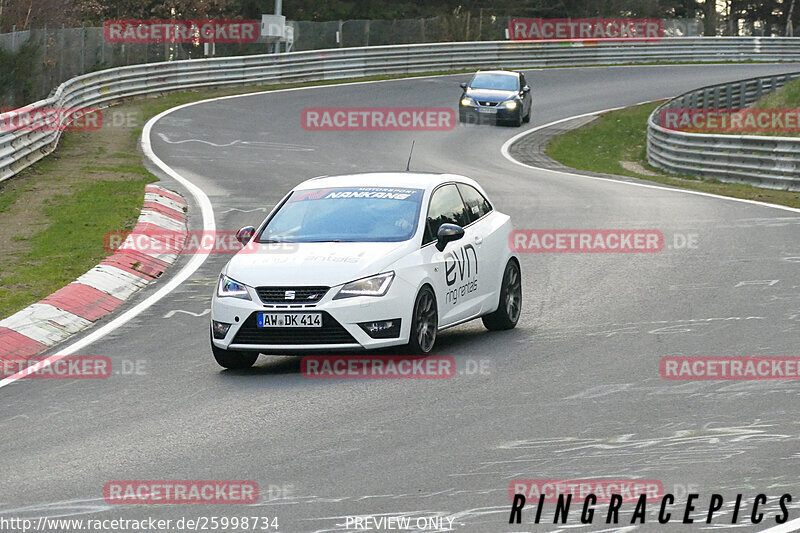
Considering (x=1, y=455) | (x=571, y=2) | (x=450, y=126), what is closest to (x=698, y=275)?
(x=1, y=455)

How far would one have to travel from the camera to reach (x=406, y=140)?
34.6 m

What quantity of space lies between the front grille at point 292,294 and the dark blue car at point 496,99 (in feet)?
97.9

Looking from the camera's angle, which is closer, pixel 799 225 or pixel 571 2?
pixel 799 225

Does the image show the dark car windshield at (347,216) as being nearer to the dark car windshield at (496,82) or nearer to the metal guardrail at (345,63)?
the metal guardrail at (345,63)

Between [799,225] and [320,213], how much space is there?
9.83m

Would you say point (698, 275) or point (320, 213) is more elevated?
point (320, 213)

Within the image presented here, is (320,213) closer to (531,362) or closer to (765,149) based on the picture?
(531,362)

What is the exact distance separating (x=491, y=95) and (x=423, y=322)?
29.8 meters

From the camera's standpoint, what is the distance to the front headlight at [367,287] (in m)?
10.5

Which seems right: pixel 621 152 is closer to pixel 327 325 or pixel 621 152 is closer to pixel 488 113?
pixel 488 113

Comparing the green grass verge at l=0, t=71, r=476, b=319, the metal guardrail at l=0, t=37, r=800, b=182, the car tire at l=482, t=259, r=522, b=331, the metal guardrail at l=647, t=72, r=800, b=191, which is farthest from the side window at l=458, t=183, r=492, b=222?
the metal guardrail at l=647, t=72, r=800, b=191

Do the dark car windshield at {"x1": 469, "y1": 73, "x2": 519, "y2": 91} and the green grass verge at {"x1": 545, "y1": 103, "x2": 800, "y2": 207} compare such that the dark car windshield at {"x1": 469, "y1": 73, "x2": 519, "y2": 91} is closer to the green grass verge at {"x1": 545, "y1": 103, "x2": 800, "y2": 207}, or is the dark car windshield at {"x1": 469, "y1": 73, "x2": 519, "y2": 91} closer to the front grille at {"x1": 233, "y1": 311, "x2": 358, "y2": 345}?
the green grass verge at {"x1": 545, "y1": 103, "x2": 800, "y2": 207}

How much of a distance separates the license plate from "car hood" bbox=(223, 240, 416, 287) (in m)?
0.24

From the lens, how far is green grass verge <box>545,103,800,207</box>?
25875mm
